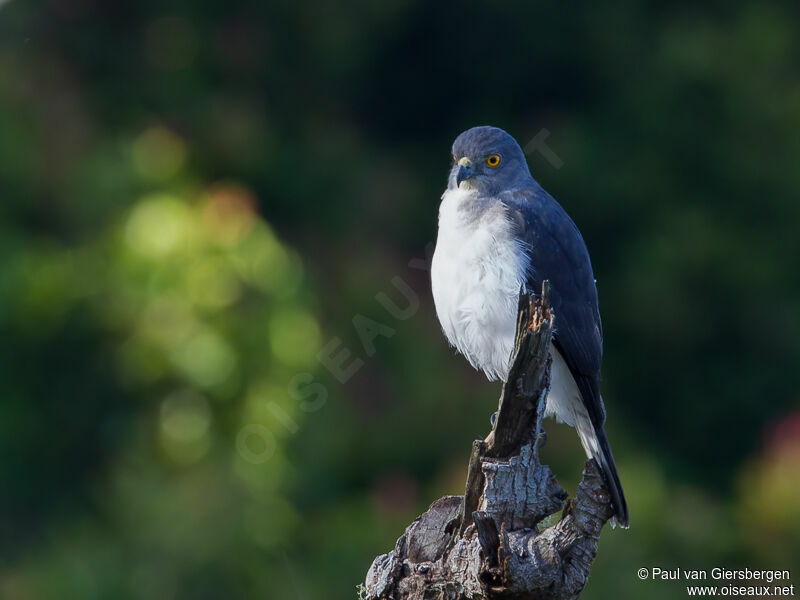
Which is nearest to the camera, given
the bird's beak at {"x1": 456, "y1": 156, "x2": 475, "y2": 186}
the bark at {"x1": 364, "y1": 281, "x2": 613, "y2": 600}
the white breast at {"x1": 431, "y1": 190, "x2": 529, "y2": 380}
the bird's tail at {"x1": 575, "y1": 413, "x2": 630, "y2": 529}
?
the bark at {"x1": 364, "y1": 281, "x2": 613, "y2": 600}

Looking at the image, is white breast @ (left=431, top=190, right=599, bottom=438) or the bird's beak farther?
the bird's beak

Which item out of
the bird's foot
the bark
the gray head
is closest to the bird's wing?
the gray head

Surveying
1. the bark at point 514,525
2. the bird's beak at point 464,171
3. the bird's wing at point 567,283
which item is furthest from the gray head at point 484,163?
the bark at point 514,525

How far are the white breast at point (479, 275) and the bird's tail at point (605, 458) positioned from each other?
39cm

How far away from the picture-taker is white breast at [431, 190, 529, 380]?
4168mm

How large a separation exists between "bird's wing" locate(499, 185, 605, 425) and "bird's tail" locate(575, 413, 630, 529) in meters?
0.08

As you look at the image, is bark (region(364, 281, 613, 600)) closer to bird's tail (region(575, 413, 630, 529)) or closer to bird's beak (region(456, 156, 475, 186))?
bird's tail (region(575, 413, 630, 529))

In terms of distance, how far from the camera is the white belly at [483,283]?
4.17m

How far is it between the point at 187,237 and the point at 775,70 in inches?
203

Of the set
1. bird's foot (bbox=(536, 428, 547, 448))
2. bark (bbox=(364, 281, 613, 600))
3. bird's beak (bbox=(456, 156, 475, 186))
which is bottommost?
bark (bbox=(364, 281, 613, 600))

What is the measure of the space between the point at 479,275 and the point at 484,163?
544 mm

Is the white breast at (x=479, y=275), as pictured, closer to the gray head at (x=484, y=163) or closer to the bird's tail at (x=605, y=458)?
the gray head at (x=484, y=163)

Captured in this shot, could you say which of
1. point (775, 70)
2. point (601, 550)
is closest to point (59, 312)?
point (601, 550)

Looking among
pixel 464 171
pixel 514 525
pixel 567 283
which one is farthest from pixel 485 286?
pixel 514 525
